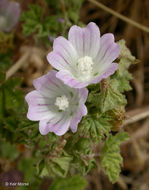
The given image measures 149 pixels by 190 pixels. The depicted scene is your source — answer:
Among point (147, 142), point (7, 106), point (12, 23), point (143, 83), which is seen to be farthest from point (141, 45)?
point (7, 106)

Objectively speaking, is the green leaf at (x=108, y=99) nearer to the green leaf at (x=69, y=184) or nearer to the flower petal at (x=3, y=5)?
A: the green leaf at (x=69, y=184)

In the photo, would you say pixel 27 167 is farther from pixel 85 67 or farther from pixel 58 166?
pixel 85 67

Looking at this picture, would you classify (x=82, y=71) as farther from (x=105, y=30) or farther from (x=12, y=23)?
(x=105, y=30)

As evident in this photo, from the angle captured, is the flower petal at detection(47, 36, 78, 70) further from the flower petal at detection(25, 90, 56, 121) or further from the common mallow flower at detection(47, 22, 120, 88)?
the flower petal at detection(25, 90, 56, 121)

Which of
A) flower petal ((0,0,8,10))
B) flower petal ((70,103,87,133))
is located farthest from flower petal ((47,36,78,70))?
flower petal ((0,0,8,10))

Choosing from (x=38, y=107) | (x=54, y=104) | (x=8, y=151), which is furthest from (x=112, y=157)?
(x=8, y=151)

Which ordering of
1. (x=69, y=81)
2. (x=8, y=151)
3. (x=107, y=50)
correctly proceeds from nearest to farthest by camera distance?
1. (x=69, y=81)
2. (x=107, y=50)
3. (x=8, y=151)
